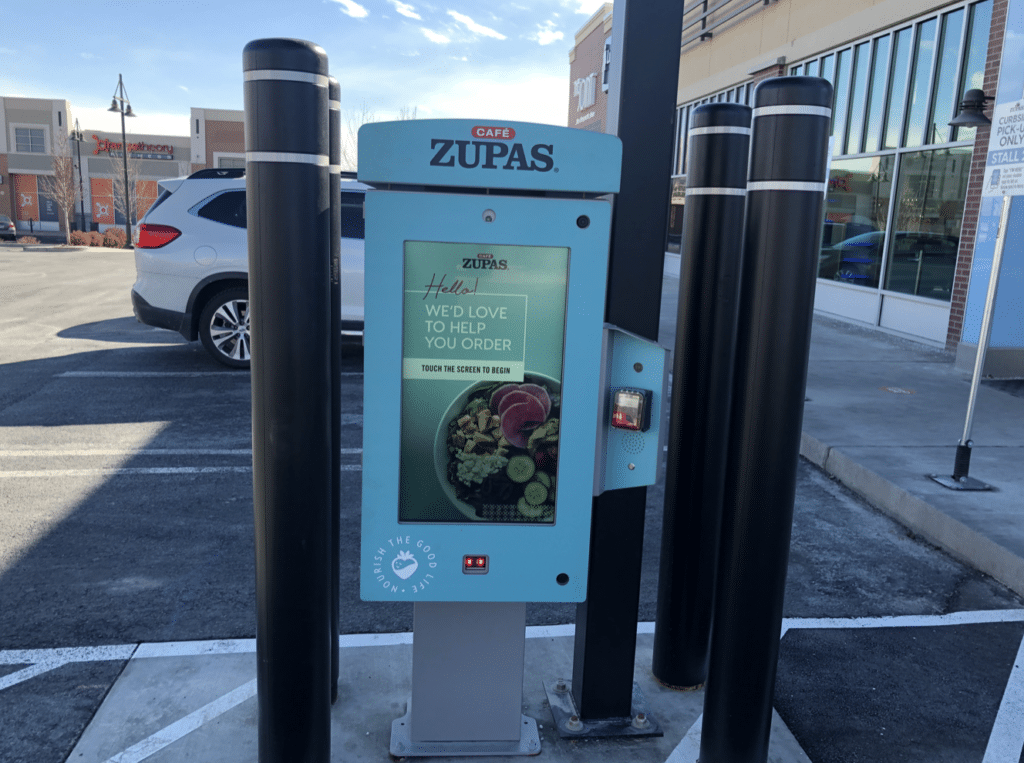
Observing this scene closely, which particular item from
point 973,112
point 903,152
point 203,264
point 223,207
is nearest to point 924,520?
point 973,112

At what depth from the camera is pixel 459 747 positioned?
271 centimetres

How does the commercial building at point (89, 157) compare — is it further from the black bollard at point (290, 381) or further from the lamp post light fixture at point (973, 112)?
the black bollard at point (290, 381)

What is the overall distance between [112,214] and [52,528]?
59.5 m

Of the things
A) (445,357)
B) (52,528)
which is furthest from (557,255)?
(52,528)

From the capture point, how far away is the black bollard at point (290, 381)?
1953 millimetres

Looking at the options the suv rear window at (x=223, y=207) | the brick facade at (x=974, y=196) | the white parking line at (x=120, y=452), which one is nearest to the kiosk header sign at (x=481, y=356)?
the white parking line at (x=120, y=452)

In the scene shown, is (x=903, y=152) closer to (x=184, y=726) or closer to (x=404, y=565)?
(x=404, y=565)

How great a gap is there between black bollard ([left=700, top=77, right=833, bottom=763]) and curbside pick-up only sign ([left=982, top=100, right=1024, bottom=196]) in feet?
12.8

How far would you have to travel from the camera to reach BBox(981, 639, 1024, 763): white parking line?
2914 mm

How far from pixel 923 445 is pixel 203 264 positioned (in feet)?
22.4

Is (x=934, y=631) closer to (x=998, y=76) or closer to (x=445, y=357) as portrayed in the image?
(x=445, y=357)

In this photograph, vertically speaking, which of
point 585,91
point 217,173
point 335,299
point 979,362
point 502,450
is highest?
point 585,91

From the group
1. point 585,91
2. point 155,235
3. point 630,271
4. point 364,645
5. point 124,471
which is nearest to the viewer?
point 630,271

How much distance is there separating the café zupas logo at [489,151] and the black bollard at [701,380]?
3.20 ft
